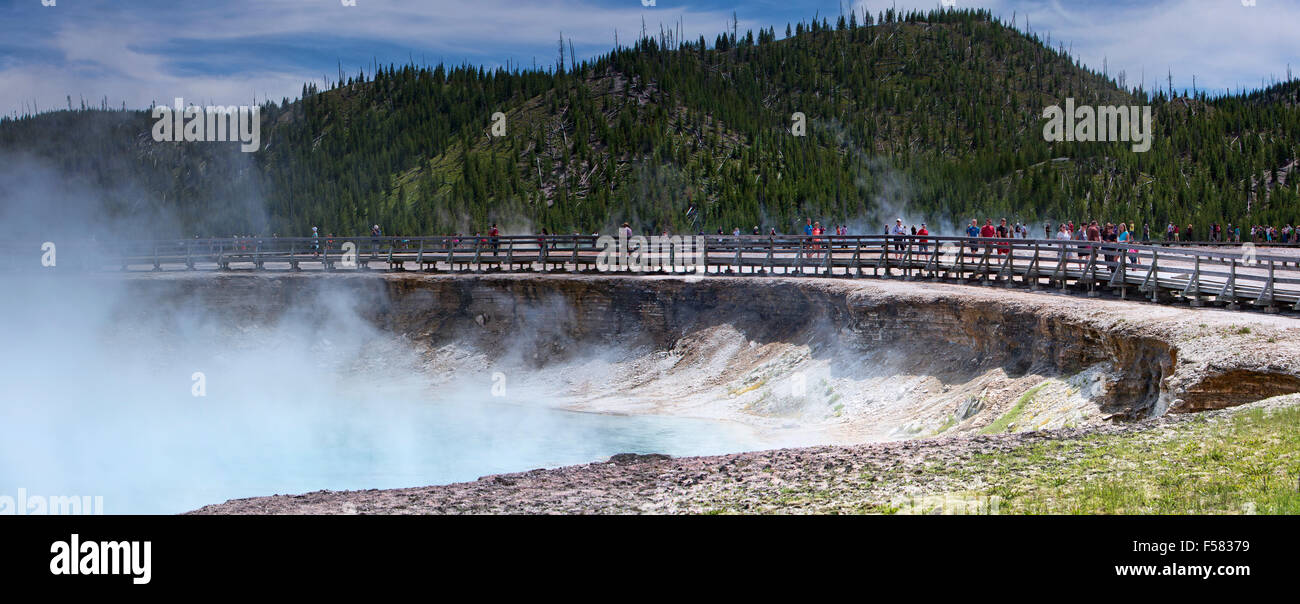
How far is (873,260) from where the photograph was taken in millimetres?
33844

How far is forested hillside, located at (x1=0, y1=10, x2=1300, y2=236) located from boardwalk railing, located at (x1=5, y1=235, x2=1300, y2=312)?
31.3 m

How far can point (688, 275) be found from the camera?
36469mm

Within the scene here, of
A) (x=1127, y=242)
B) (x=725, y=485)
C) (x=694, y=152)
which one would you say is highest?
(x=694, y=152)

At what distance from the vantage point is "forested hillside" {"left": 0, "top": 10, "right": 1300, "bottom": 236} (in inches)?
3489

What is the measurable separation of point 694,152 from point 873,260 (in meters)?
68.6

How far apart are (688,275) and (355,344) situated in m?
11.4

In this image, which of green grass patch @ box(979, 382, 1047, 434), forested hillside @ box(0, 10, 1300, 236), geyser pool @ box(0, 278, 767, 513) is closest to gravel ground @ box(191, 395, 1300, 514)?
green grass patch @ box(979, 382, 1047, 434)

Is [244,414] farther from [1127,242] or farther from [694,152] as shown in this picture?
[694,152]

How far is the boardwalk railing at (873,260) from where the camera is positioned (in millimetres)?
22422

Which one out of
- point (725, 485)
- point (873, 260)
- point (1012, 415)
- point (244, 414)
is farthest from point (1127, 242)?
point (244, 414)

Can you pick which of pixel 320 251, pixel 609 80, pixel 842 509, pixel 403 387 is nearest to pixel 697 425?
pixel 403 387

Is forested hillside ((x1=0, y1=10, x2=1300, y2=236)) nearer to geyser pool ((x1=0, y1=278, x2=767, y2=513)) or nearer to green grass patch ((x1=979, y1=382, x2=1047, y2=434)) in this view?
geyser pool ((x1=0, y1=278, x2=767, y2=513))

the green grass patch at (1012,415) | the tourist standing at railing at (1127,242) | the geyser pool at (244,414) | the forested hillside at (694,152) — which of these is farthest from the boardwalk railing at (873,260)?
the forested hillside at (694,152)

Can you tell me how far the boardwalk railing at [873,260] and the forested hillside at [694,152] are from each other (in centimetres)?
3130
